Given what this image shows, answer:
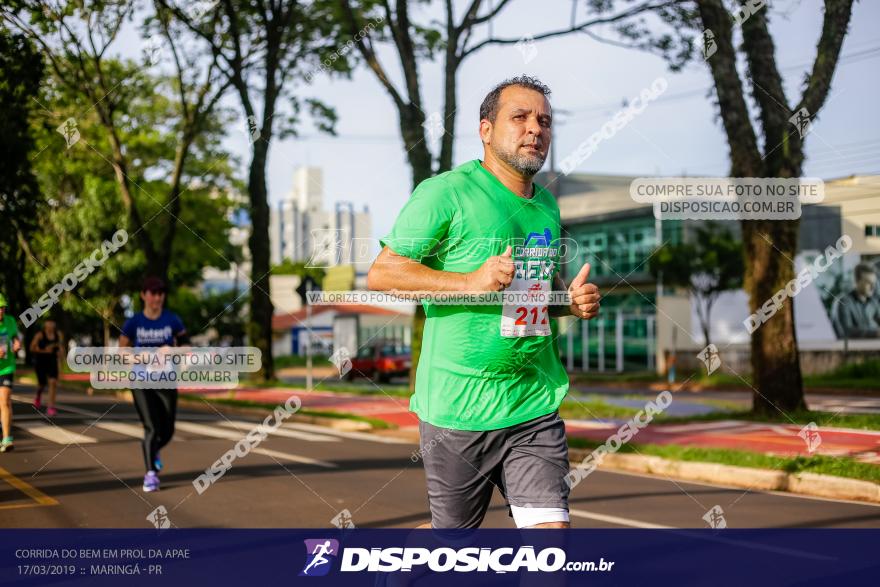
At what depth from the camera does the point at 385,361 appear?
1374 inches

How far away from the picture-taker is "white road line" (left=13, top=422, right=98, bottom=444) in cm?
1284

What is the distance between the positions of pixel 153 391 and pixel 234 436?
574 cm

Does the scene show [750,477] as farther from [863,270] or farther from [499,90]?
[863,270]

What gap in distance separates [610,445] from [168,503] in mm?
5618

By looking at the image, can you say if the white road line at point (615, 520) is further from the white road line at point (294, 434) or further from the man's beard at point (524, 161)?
the white road line at point (294, 434)

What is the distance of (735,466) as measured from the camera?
31.9ft

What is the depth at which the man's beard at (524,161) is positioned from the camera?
3455 millimetres

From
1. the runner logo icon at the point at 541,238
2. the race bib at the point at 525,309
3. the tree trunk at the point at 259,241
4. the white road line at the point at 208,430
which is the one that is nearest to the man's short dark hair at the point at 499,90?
the runner logo icon at the point at 541,238

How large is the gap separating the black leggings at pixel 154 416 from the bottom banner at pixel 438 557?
6.33 ft

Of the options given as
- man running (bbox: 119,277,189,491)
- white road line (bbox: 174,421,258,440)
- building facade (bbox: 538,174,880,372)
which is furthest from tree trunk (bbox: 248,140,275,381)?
man running (bbox: 119,277,189,491)

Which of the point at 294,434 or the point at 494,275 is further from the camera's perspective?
the point at 294,434

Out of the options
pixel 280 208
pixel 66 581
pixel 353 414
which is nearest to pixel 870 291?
pixel 353 414

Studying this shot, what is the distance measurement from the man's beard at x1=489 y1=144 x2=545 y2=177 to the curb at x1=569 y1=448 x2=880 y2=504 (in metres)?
6.21

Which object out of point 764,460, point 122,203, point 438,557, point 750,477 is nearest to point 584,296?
point 438,557
